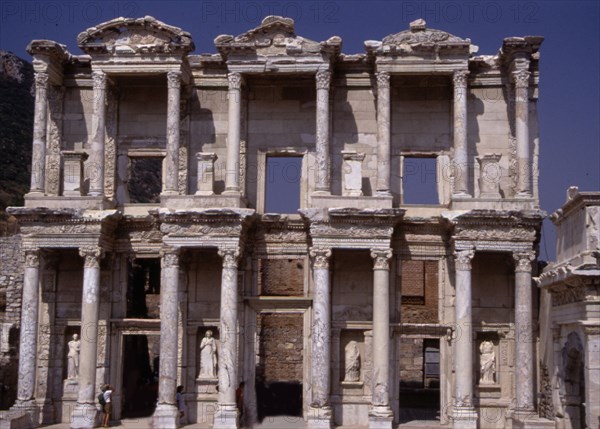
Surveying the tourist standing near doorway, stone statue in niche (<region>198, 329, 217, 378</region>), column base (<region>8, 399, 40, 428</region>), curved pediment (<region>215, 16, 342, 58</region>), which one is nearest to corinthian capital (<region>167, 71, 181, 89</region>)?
curved pediment (<region>215, 16, 342, 58</region>)

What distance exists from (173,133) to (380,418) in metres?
8.64

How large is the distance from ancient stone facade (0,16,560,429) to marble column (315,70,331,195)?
0.30 feet

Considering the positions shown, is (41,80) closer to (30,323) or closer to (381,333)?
(30,323)

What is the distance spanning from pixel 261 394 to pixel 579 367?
13.8 metres

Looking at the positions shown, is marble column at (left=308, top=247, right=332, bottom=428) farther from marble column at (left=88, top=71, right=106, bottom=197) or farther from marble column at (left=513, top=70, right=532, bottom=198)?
marble column at (left=88, top=71, right=106, bottom=197)

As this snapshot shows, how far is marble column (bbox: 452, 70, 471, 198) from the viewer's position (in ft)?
72.7

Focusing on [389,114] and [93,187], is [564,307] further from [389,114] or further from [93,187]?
[93,187]

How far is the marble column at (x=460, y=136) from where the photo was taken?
2216 centimetres

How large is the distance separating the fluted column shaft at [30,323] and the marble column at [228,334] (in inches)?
185

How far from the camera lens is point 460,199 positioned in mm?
→ 21969

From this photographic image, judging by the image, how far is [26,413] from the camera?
2202 centimetres

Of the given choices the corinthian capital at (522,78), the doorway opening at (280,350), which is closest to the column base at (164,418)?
the doorway opening at (280,350)

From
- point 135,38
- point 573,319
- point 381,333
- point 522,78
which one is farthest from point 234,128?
point 573,319

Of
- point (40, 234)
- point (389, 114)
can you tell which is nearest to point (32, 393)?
point (40, 234)
